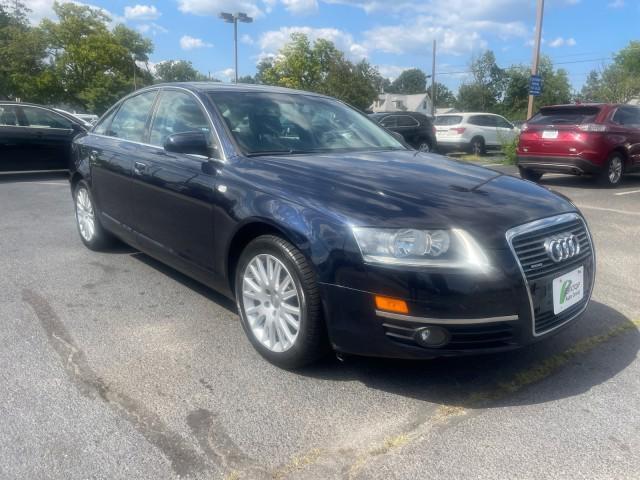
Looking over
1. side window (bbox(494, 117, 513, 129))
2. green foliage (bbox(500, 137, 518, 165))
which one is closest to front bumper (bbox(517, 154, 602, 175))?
green foliage (bbox(500, 137, 518, 165))

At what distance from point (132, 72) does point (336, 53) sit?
16469mm

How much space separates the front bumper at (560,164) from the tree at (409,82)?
122295 mm

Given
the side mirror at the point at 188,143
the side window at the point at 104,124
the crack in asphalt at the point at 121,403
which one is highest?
the side window at the point at 104,124

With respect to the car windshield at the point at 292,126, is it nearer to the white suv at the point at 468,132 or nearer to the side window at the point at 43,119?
the side window at the point at 43,119

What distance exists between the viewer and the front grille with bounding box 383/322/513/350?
2650mm

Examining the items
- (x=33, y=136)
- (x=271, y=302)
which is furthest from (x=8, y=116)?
(x=271, y=302)

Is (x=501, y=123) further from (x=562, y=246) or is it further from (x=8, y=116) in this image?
(x=562, y=246)

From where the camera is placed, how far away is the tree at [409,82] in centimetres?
13006

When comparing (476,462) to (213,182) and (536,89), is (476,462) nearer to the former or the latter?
(213,182)

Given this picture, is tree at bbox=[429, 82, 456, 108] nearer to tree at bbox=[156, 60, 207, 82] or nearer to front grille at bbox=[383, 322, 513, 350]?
tree at bbox=[156, 60, 207, 82]

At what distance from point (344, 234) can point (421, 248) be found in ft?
1.17

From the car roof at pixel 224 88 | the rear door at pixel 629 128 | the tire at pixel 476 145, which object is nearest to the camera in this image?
the car roof at pixel 224 88

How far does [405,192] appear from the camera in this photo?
9.65ft

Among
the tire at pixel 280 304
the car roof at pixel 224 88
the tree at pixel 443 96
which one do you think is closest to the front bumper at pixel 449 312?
the tire at pixel 280 304
